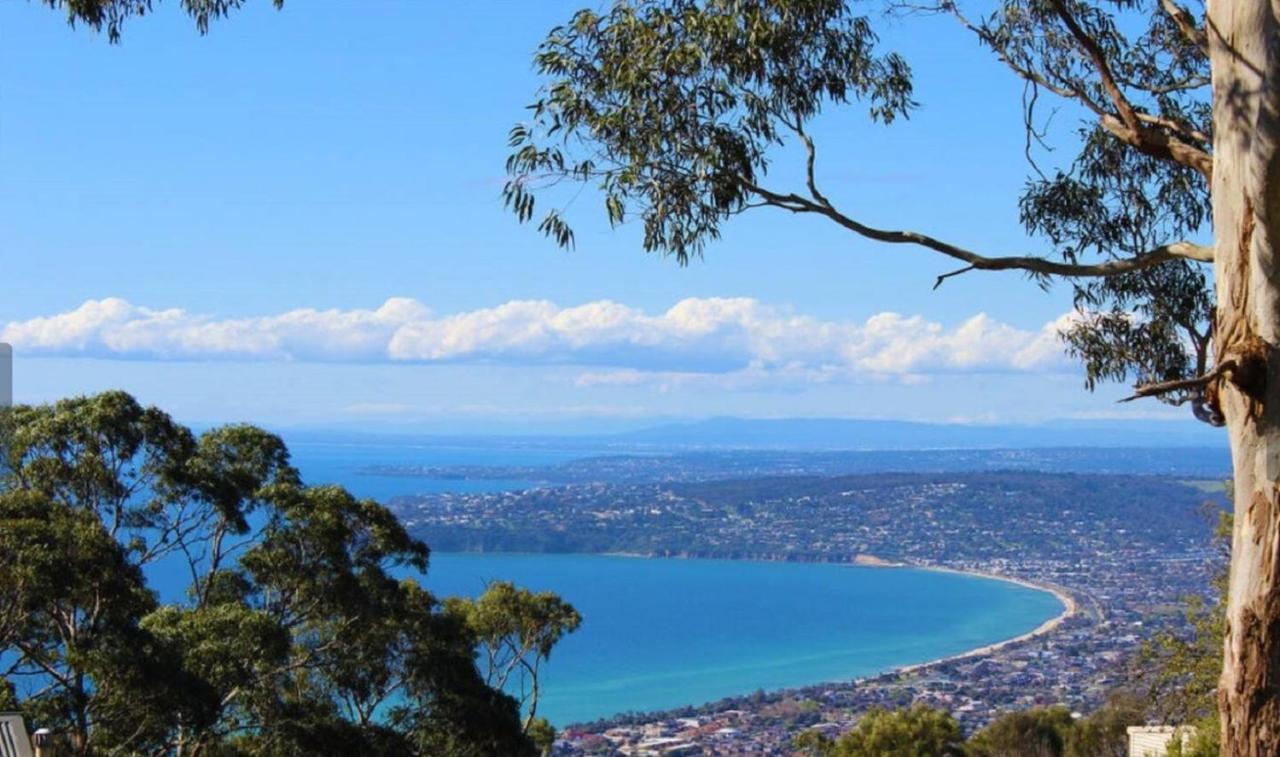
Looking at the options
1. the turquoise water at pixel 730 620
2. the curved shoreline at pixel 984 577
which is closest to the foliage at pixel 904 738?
the turquoise water at pixel 730 620

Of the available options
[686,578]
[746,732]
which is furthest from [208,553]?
[686,578]

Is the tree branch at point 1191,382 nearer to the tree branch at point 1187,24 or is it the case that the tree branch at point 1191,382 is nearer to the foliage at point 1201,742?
the tree branch at point 1187,24

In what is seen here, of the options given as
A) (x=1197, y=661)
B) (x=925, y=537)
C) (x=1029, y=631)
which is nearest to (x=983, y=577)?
(x=925, y=537)

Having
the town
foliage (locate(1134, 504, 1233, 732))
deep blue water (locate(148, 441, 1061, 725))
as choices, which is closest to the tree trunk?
foliage (locate(1134, 504, 1233, 732))

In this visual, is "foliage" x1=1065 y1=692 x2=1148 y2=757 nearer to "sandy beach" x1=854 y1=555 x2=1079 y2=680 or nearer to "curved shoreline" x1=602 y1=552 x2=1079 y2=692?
"curved shoreline" x1=602 y1=552 x2=1079 y2=692

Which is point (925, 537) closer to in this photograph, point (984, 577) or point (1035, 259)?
point (984, 577)

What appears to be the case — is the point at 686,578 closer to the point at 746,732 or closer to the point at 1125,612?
the point at 1125,612
